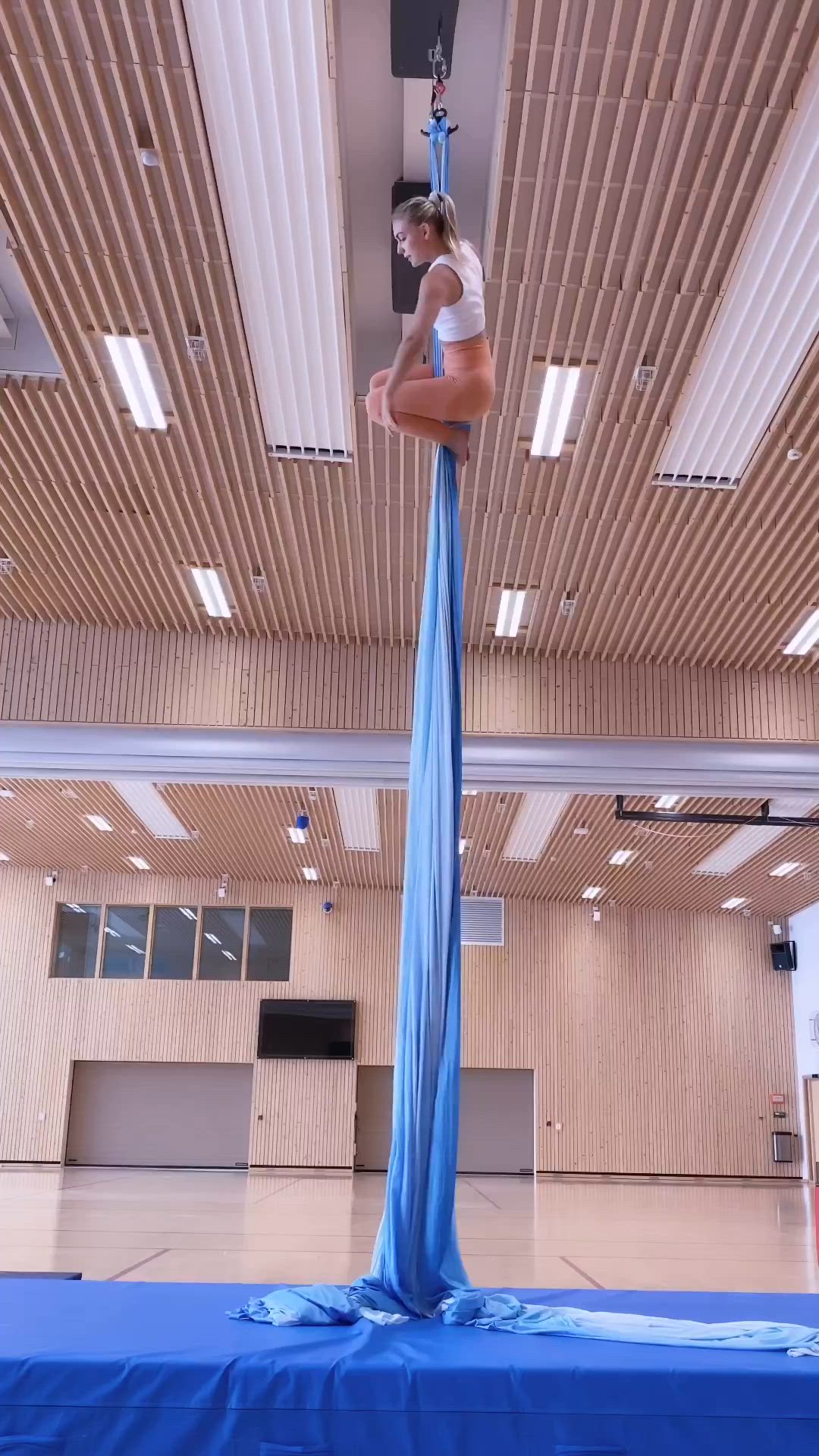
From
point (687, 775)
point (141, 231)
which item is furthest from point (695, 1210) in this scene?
point (141, 231)

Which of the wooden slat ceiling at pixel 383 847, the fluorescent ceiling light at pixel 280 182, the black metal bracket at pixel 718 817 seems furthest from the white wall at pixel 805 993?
the fluorescent ceiling light at pixel 280 182

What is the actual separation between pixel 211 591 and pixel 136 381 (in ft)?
10.7

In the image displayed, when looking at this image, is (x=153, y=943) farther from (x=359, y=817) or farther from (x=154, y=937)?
(x=359, y=817)

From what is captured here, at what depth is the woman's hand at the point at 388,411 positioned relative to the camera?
462 centimetres

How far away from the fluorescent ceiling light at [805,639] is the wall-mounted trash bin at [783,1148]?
43.5 ft

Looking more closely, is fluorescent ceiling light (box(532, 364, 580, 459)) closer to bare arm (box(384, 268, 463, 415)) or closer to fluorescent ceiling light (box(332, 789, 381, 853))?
bare arm (box(384, 268, 463, 415))

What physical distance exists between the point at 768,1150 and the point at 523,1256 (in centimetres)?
1460

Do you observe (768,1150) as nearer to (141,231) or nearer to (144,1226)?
(144,1226)

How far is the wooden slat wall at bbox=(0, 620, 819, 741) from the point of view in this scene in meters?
11.8

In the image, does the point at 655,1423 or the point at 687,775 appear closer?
the point at 655,1423

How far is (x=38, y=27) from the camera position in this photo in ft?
17.2

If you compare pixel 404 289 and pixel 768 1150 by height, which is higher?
pixel 404 289

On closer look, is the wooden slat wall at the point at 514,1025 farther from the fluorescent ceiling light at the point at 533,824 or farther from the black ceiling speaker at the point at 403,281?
the black ceiling speaker at the point at 403,281

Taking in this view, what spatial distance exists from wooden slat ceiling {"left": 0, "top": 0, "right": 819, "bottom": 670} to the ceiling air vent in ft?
36.7
